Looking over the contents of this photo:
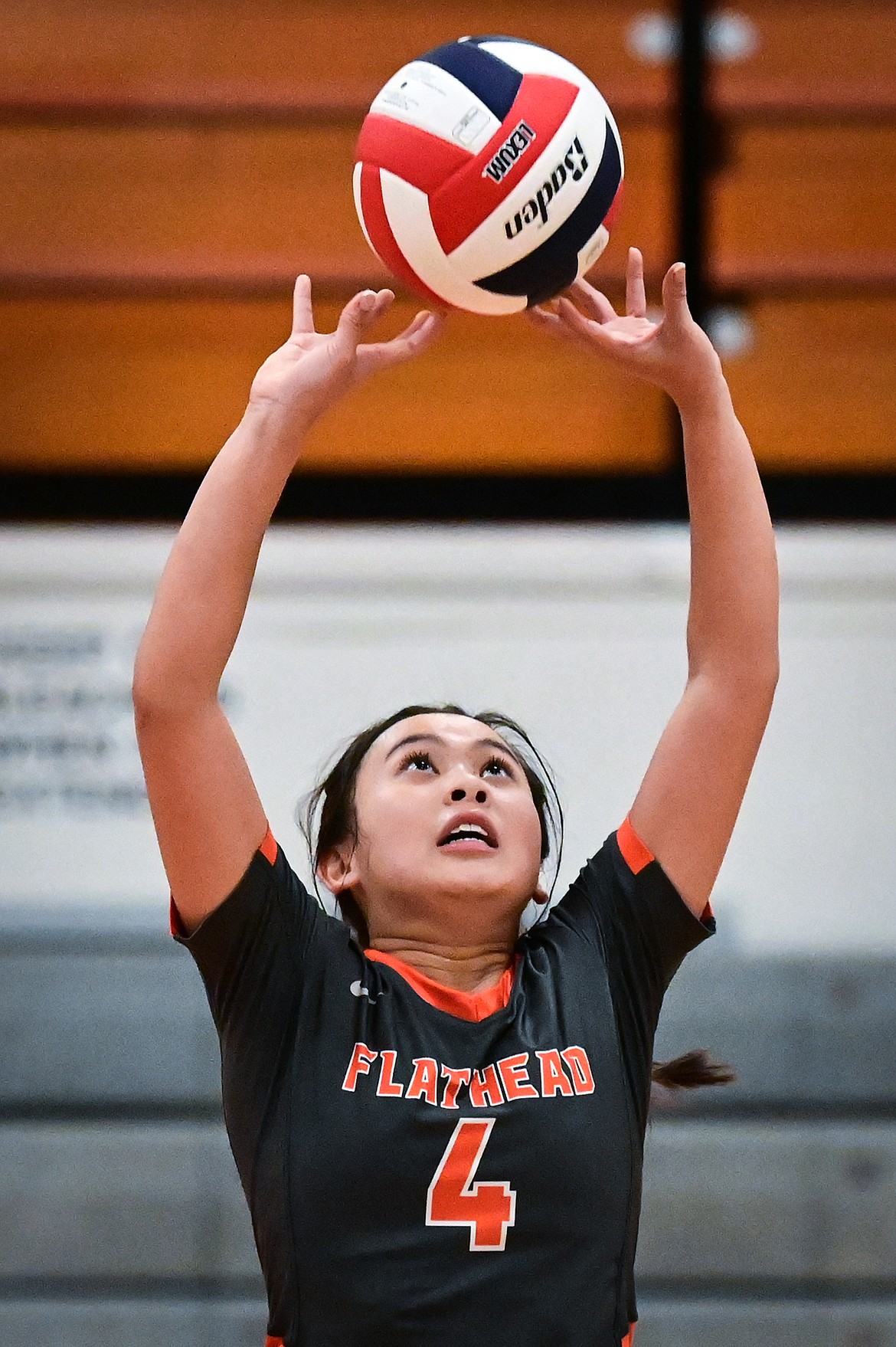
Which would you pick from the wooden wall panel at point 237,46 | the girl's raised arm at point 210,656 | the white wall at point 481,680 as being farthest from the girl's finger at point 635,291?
the wooden wall panel at point 237,46

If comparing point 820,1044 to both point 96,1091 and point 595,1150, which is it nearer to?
point 96,1091

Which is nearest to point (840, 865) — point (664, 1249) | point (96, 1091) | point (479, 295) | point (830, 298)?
point (664, 1249)

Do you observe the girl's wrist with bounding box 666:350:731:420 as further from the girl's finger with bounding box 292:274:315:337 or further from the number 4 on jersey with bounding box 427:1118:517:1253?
the number 4 on jersey with bounding box 427:1118:517:1253

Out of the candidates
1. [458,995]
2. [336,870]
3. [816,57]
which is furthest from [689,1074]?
[816,57]

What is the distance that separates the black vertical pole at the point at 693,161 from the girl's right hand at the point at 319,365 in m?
2.47

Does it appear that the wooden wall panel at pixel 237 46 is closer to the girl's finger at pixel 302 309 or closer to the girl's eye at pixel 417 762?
the girl's finger at pixel 302 309

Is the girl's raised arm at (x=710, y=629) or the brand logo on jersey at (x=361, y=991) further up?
the girl's raised arm at (x=710, y=629)

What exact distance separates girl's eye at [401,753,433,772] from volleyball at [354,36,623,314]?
0.53 m

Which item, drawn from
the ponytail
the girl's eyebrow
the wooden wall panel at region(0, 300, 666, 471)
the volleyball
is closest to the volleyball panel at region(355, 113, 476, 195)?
the volleyball

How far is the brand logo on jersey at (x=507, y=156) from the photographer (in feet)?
5.70

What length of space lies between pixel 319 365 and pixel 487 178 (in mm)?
324

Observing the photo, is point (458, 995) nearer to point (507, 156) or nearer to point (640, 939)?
point (640, 939)

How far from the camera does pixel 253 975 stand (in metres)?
1.58

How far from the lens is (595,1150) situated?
1508 mm
